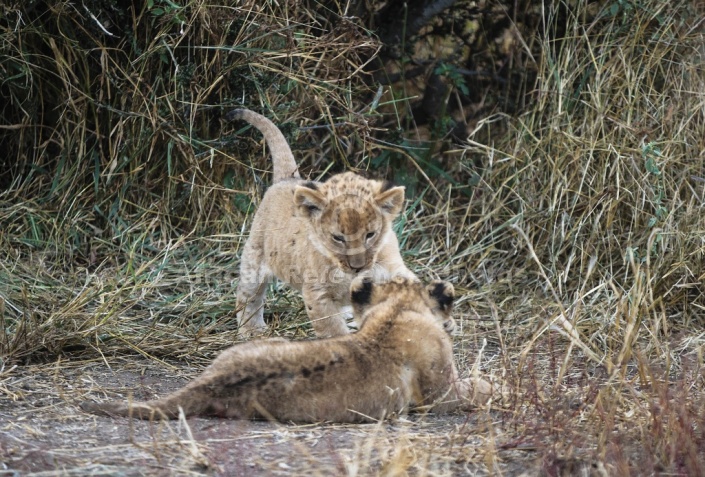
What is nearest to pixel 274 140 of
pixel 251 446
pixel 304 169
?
pixel 304 169

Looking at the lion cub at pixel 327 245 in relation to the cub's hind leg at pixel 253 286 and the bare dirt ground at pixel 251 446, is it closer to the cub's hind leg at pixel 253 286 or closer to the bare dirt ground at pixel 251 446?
the cub's hind leg at pixel 253 286

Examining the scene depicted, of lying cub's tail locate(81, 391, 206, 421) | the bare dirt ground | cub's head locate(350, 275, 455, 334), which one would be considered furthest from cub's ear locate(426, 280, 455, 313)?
lying cub's tail locate(81, 391, 206, 421)

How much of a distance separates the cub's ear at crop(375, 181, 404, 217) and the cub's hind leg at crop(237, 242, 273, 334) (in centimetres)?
98

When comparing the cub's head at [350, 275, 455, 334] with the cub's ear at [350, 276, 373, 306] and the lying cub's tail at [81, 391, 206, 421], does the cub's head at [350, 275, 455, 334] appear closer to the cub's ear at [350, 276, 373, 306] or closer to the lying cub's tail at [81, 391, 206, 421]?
the cub's ear at [350, 276, 373, 306]

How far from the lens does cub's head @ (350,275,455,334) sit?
5.25 m

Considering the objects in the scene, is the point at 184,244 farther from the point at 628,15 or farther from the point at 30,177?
the point at 628,15

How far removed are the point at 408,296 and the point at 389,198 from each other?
1.29 m

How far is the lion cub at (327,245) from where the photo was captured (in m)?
6.25

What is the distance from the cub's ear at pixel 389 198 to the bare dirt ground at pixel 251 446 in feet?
5.55

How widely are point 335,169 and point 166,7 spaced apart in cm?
195

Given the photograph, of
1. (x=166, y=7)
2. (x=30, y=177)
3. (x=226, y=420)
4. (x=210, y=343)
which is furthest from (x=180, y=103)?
(x=226, y=420)

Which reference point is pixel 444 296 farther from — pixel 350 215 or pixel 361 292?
pixel 350 215

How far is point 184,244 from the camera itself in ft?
24.8

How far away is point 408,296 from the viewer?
5.23 metres
